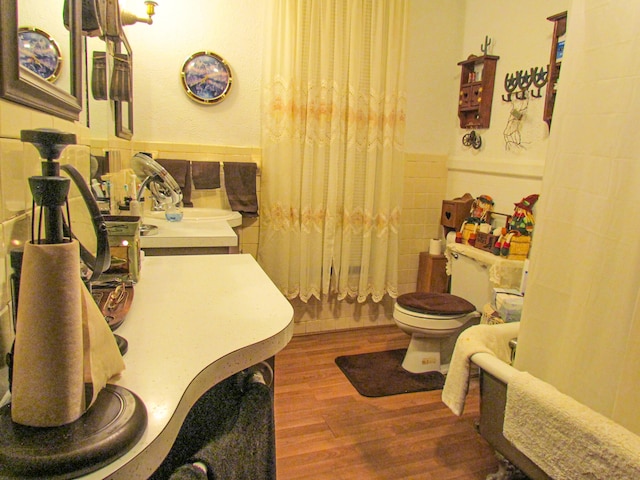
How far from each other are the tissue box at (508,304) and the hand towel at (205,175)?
1.76 m

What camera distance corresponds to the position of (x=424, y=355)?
102 inches

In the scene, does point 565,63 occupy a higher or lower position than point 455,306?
higher

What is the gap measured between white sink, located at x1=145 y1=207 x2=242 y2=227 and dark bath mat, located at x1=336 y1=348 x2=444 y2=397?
3.63ft

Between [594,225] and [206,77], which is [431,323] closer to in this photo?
[594,225]

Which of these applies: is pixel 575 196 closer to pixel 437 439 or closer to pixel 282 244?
pixel 437 439

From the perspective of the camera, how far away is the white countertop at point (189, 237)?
1744 mm

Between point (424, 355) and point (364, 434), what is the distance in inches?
29.7

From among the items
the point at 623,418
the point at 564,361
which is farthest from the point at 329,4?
the point at 623,418

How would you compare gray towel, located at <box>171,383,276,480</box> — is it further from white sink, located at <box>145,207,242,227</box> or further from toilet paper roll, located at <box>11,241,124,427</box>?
white sink, located at <box>145,207,242,227</box>

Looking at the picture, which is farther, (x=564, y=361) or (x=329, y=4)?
(x=329, y=4)

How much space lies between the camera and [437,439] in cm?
199

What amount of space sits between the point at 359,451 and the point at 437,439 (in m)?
0.38

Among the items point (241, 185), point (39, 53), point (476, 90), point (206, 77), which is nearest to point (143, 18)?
point (206, 77)

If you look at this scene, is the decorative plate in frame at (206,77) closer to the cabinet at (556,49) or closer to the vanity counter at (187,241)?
the vanity counter at (187,241)
